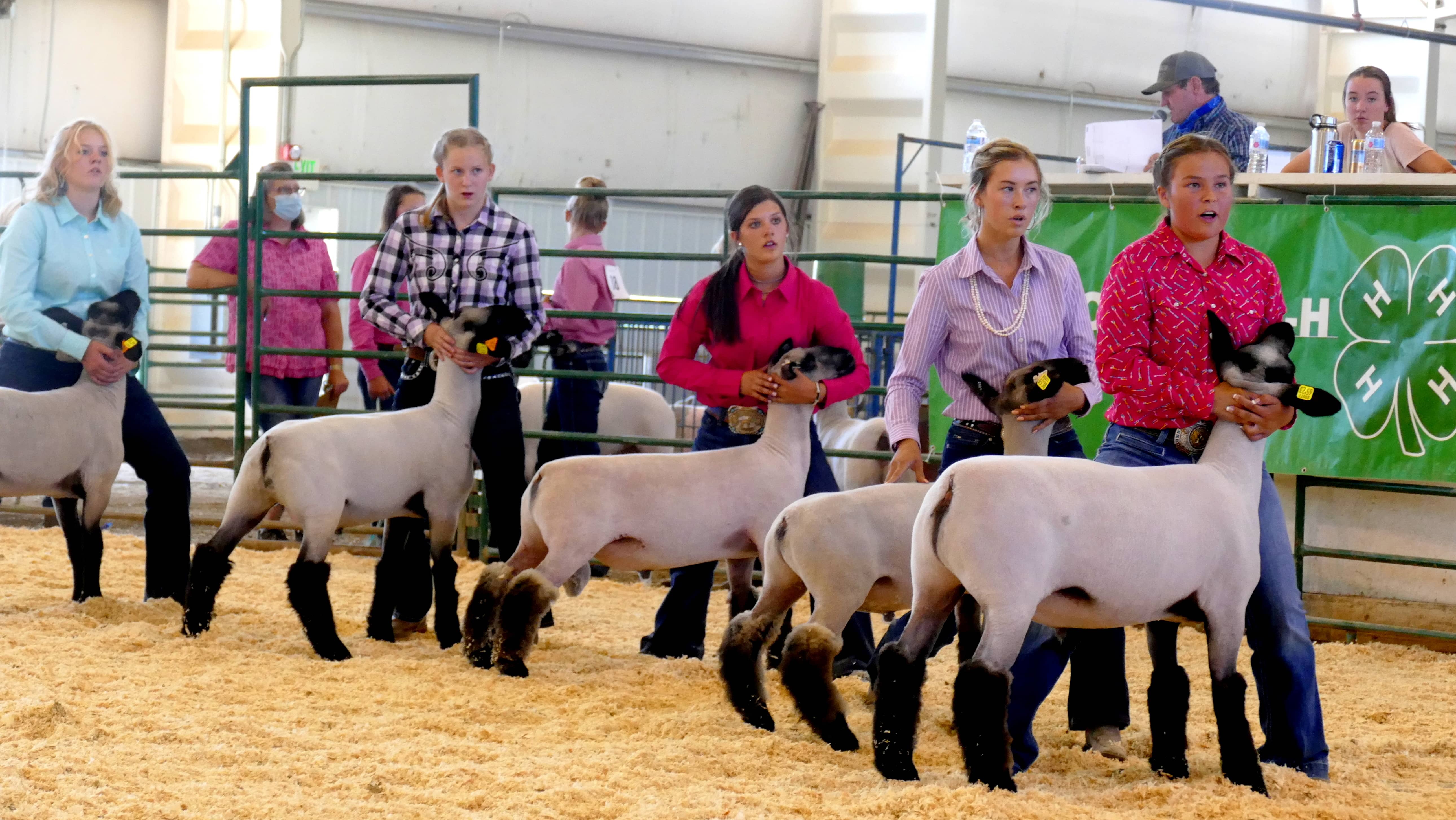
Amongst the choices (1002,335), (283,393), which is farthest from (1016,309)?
(283,393)

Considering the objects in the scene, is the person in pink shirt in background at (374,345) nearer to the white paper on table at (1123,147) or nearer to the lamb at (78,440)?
the lamb at (78,440)

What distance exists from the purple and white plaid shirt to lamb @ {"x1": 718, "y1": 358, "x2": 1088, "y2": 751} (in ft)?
5.03

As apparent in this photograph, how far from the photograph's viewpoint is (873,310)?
1384 cm

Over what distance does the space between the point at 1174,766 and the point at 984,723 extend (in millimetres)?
635

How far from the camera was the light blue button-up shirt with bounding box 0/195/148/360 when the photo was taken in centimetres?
524

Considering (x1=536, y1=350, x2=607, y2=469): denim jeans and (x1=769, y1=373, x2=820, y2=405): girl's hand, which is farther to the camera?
(x1=536, y1=350, x2=607, y2=469): denim jeans

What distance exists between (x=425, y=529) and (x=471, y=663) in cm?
112

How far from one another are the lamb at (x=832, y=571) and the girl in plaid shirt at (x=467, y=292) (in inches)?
52.9

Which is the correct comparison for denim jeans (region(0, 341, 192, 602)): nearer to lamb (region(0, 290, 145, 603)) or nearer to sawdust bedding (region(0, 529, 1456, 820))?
lamb (region(0, 290, 145, 603))

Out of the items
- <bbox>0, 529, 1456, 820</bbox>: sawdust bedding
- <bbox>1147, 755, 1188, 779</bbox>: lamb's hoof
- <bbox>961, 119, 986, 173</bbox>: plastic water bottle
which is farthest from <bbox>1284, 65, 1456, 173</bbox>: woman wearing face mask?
<bbox>1147, 755, 1188, 779</bbox>: lamb's hoof

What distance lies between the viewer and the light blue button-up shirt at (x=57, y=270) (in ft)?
17.2

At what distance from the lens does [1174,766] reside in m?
3.41

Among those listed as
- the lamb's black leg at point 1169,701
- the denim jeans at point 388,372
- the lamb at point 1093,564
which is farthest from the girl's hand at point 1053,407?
the denim jeans at point 388,372

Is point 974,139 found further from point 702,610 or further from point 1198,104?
point 702,610
